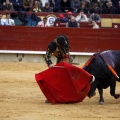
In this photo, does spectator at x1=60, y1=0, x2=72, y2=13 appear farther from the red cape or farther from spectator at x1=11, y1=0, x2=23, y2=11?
the red cape

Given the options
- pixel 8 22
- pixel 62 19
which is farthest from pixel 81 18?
pixel 8 22

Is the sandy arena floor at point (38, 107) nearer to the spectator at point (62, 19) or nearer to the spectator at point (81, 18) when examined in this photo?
the spectator at point (62, 19)

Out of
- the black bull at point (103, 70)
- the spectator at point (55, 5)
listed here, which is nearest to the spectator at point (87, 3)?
the spectator at point (55, 5)

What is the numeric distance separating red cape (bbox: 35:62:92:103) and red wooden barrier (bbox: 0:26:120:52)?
696cm

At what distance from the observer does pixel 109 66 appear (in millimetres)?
9445

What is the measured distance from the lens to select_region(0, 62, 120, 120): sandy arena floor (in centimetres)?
821

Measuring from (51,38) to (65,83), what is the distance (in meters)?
7.19

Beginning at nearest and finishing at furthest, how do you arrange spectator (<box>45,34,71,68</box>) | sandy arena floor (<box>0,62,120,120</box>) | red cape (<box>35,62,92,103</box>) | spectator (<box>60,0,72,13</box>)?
sandy arena floor (<box>0,62,120,120</box>)
red cape (<box>35,62,92,103</box>)
spectator (<box>45,34,71,68</box>)
spectator (<box>60,0,72,13</box>)

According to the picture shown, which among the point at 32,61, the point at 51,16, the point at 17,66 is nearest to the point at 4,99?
the point at 17,66

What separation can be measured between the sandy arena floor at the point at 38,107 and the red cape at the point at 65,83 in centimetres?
16

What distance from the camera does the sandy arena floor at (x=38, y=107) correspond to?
323 inches

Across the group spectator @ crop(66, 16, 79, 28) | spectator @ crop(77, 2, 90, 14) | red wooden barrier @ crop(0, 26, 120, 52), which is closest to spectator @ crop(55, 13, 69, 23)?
spectator @ crop(66, 16, 79, 28)

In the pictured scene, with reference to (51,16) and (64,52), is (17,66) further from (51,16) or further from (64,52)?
(64,52)

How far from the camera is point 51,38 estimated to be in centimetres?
1662
